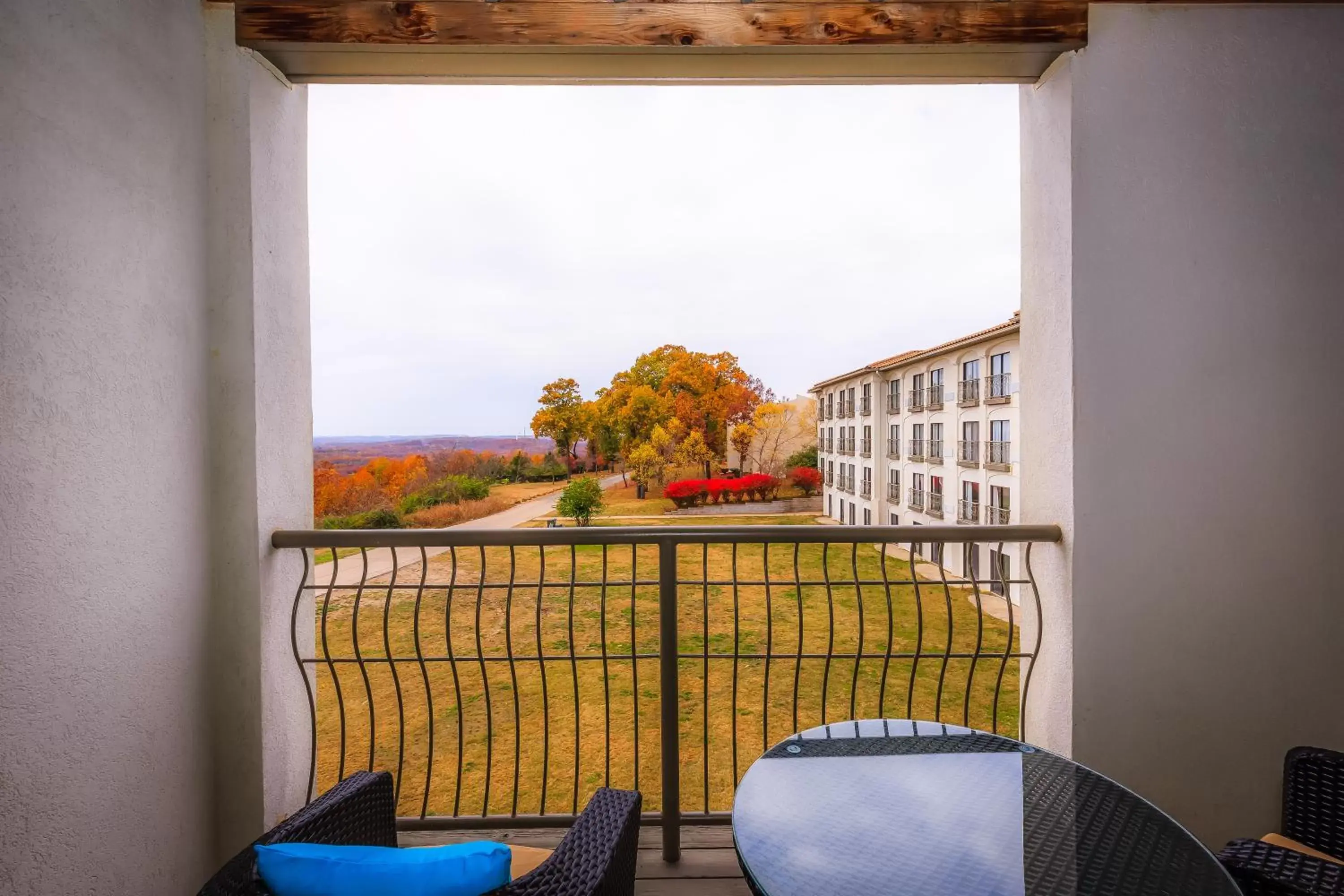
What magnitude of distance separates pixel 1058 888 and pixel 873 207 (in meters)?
2.65

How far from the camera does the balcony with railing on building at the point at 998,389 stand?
7.55 ft

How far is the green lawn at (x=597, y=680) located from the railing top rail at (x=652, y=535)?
0.64ft

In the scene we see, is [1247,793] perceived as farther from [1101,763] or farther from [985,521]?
[985,521]

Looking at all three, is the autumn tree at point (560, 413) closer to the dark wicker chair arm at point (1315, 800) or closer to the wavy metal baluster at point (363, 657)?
the wavy metal baluster at point (363, 657)

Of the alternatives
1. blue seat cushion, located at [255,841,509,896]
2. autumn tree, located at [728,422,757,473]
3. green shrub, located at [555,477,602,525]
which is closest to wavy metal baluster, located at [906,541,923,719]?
autumn tree, located at [728,422,757,473]

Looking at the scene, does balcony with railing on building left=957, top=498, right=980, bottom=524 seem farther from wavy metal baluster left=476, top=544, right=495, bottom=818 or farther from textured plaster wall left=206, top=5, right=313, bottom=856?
textured plaster wall left=206, top=5, right=313, bottom=856

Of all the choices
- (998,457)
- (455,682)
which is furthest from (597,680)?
(998,457)

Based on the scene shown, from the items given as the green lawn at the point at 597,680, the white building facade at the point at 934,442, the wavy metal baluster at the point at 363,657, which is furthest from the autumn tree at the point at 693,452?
the wavy metal baluster at the point at 363,657

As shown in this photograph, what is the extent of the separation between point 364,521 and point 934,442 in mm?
2546

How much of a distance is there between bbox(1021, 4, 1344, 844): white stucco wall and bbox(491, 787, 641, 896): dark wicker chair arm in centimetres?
170

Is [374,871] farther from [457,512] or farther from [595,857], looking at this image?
[457,512]

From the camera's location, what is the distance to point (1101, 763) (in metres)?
1.93

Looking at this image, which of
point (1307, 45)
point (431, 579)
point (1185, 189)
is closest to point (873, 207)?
point (1185, 189)

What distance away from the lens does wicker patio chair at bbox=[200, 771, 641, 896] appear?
958mm
